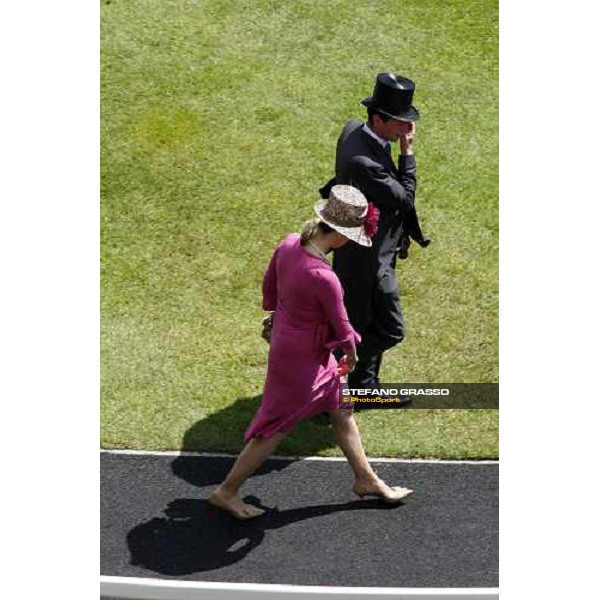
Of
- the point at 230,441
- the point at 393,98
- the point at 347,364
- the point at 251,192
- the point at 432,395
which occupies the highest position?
the point at 393,98

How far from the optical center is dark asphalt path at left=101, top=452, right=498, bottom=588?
28.0 feet

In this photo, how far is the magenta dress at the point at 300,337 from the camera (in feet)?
27.6

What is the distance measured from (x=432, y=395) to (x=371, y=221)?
2036mm

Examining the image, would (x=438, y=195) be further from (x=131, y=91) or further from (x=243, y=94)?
(x=131, y=91)

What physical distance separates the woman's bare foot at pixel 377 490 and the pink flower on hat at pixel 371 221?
1552 millimetres

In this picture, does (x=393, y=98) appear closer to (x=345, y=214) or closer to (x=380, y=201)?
(x=380, y=201)

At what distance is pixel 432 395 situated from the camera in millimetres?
10273

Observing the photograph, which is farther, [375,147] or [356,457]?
[375,147]

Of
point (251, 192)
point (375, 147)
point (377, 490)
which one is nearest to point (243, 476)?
point (377, 490)

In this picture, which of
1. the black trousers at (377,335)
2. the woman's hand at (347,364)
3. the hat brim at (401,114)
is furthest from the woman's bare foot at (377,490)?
the hat brim at (401,114)

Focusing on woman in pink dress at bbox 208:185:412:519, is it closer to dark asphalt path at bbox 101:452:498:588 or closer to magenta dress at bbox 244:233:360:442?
magenta dress at bbox 244:233:360:442

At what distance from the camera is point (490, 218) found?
39.2ft

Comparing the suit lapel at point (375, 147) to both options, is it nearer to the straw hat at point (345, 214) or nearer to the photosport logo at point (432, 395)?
the straw hat at point (345, 214)

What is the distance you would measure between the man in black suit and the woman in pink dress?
780 mm
